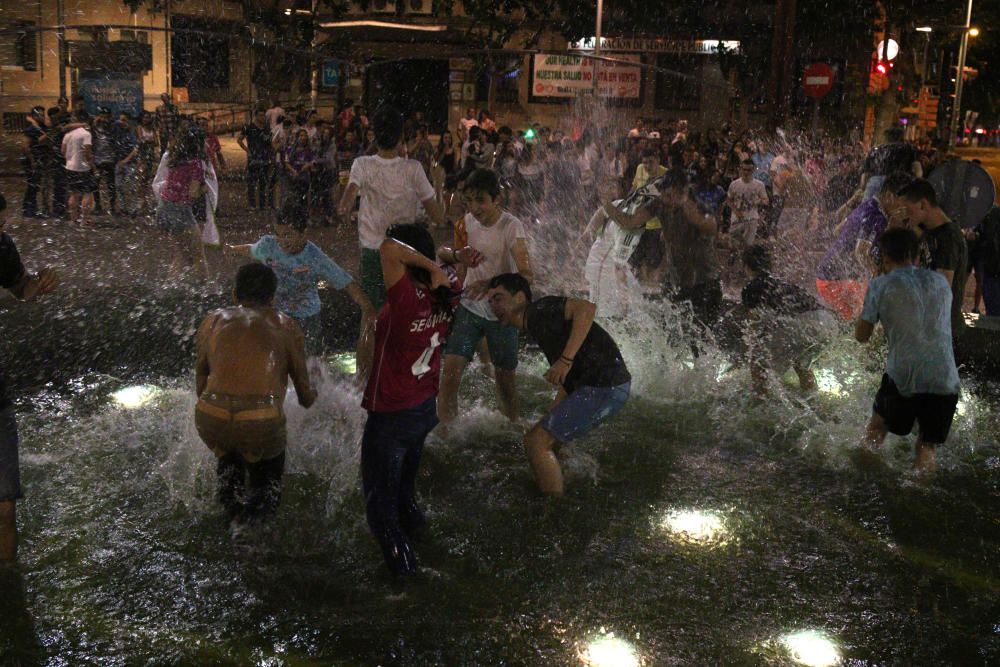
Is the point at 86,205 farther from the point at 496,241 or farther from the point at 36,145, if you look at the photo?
the point at 496,241

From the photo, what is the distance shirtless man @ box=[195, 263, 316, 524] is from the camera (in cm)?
461

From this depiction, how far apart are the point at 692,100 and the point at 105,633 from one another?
34000 mm

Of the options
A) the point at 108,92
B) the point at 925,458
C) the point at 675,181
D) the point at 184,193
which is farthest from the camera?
the point at 108,92

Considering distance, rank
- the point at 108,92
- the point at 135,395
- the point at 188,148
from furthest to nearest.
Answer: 1. the point at 108,92
2. the point at 188,148
3. the point at 135,395

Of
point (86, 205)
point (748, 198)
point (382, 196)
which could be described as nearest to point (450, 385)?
point (382, 196)

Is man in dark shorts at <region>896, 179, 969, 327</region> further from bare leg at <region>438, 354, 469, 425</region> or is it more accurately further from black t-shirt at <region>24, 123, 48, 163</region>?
black t-shirt at <region>24, 123, 48, 163</region>

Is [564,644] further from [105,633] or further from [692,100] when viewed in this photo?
[692,100]

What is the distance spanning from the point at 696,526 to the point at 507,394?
178 centimetres

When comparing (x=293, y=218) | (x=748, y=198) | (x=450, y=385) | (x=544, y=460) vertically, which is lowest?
(x=544, y=460)

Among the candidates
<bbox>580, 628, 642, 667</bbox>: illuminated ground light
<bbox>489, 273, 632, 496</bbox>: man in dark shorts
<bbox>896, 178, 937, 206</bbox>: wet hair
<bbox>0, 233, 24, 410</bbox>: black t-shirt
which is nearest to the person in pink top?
<bbox>0, 233, 24, 410</bbox>: black t-shirt

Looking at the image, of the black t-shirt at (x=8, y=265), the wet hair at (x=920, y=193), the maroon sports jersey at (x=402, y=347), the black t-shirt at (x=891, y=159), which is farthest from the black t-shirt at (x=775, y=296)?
the black t-shirt at (x=8, y=265)

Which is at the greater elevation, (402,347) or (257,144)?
(257,144)

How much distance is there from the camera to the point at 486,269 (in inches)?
258

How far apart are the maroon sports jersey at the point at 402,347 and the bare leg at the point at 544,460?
119 cm
